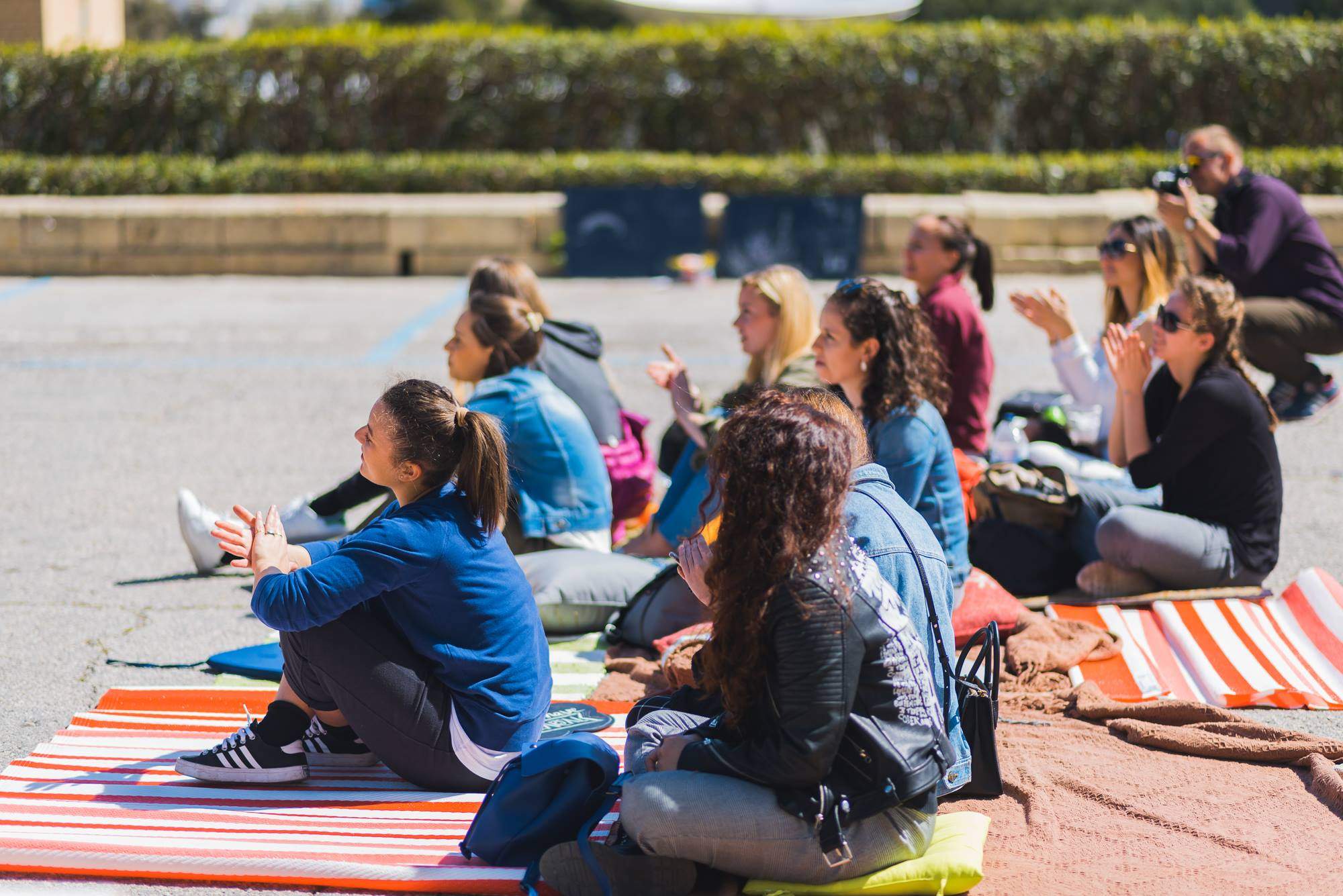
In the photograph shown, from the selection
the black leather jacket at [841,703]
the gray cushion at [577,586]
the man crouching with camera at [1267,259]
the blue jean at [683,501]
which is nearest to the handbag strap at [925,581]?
the black leather jacket at [841,703]

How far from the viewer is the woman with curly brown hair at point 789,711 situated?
298 cm

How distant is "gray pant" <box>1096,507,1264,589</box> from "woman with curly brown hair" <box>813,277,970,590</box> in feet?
2.53

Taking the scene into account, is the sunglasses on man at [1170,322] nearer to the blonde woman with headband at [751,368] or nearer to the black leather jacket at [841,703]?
the blonde woman with headband at [751,368]

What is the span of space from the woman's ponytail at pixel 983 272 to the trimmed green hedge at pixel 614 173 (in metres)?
7.06

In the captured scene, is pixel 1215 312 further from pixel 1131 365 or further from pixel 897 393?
pixel 897 393

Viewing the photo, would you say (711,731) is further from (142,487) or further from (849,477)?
(142,487)

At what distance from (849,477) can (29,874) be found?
6.85ft

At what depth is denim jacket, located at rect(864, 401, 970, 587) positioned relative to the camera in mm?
4695

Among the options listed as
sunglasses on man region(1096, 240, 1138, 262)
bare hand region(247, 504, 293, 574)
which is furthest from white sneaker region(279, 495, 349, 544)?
sunglasses on man region(1096, 240, 1138, 262)

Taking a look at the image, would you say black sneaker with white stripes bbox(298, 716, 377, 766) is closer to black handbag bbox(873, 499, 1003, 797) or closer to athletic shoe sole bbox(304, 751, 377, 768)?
athletic shoe sole bbox(304, 751, 377, 768)

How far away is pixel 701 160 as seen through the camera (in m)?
14.4

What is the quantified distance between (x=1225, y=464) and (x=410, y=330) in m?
7.24

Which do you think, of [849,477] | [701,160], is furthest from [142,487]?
[701,160]

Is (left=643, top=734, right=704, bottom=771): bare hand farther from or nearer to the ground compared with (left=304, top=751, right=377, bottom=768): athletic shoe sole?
farther from the ground
